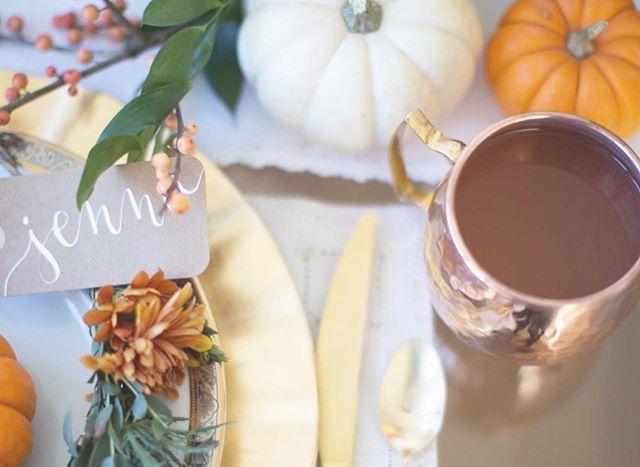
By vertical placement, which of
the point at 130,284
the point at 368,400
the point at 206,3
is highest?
the point at 206,3

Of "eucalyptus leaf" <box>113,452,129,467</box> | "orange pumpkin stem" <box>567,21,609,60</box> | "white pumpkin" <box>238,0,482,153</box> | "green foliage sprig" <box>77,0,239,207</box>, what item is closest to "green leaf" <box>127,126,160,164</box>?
"green foliage sprig" <box>77,0,239,207</box>

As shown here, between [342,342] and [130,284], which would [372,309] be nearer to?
[342,342]

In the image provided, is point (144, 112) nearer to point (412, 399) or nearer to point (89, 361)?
point (89, 361)

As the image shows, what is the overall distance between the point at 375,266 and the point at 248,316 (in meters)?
0.11

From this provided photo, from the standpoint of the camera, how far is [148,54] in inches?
27.0

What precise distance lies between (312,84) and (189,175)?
0.12 m

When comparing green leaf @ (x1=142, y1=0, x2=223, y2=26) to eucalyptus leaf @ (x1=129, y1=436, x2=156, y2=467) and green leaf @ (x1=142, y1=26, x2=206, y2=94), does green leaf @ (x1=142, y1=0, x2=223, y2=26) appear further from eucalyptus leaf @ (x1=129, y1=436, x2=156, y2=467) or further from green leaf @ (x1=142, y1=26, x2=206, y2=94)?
eucalyptus leaf @ (x1=129, y1=436, x2=156, y2=467)

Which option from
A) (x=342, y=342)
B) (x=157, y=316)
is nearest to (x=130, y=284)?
(x=157, y=316)

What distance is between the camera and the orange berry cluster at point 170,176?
55cm

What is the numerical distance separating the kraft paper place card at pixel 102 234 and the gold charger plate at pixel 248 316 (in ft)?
0.13

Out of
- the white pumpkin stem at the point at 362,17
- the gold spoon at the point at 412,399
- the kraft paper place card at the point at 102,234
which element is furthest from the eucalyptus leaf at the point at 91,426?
the white pumpkin stem at the point at 362,17

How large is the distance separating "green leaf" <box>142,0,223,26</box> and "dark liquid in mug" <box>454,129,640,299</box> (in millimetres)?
235

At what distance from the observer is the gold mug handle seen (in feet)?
1.69

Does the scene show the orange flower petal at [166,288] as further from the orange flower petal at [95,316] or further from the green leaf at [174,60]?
the green leaf at [174,60]
